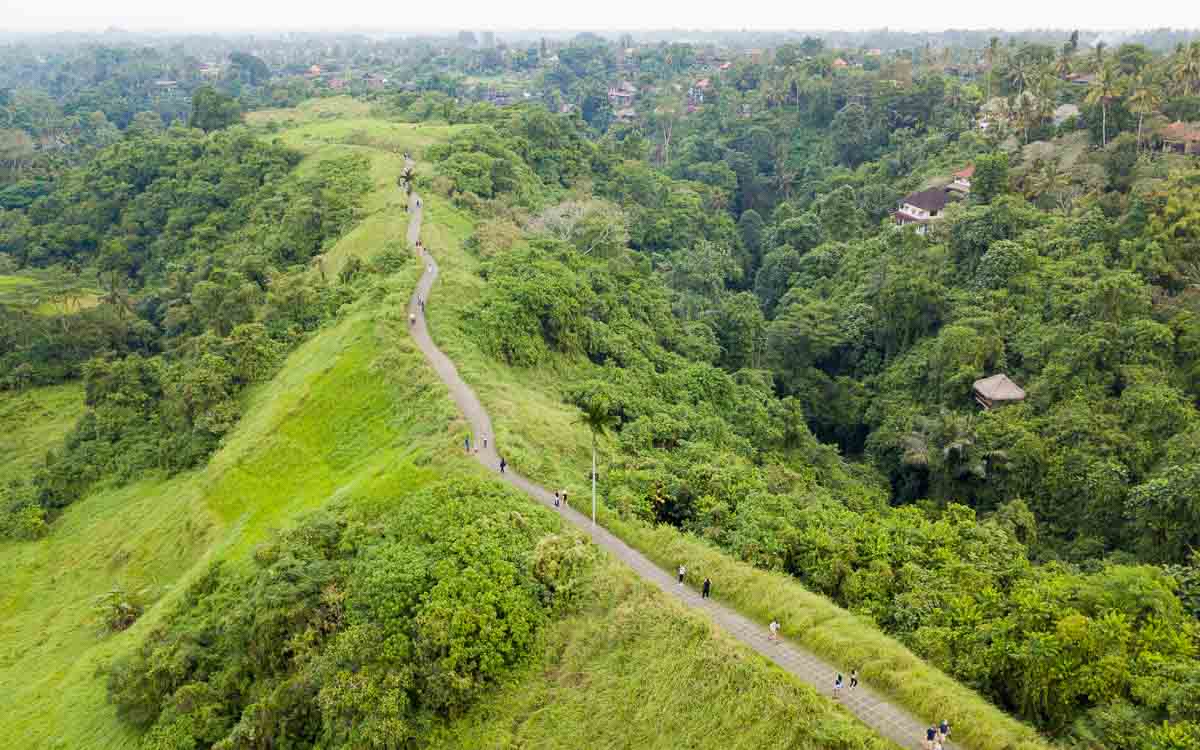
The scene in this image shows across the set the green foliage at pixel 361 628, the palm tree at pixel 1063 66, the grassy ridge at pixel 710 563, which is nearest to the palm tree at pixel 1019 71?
the palm tree at pixel 1063 66

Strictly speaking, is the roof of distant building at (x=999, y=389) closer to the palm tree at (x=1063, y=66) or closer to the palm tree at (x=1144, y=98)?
the palm tree at (x=1144, y=98)

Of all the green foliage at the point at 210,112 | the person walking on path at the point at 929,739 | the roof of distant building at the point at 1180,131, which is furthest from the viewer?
the green foliage at the point at 210,112

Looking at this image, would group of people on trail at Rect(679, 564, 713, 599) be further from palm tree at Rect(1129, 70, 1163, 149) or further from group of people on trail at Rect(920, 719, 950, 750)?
palm tree at Rect(1129, 70, 1163, 149)

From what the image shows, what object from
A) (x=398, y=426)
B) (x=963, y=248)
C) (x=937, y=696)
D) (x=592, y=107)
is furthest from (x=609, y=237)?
(x=592, y=107)

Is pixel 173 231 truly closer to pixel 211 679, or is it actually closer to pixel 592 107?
pixel 211 679

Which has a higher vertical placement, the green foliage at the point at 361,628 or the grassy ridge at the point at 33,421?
the green foliage at the point at 361,628

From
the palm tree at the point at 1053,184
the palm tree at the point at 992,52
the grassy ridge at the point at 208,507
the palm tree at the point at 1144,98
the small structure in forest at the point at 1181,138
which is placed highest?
the palm tree at the point at 992,52
